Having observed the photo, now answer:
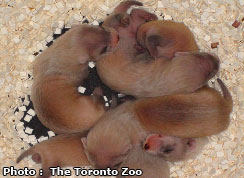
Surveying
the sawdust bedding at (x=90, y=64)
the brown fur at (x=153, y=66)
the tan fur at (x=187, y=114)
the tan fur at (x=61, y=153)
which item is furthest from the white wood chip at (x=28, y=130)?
the tan fur at (x=187, y=114)

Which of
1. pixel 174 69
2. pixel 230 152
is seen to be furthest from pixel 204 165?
pixel 174 69

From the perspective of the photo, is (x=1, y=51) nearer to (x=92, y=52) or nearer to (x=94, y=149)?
(x=92, y=52)

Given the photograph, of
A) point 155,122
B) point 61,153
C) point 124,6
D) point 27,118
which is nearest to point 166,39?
point 124,6

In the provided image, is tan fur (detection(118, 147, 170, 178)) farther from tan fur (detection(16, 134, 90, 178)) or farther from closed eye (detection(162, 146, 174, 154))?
tan fur (detection(16, 134, 90, 178))

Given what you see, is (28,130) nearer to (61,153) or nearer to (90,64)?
(61,153)

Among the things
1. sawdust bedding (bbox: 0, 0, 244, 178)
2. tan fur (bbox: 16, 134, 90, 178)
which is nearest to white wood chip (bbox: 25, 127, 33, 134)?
sawdust bedding (bbox: 0, 0, 244, 178)

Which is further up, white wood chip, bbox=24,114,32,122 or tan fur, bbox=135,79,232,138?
tan fur, bbox=135,79,232,138

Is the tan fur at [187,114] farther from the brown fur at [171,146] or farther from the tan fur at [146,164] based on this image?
the tan fur at [146,164]
